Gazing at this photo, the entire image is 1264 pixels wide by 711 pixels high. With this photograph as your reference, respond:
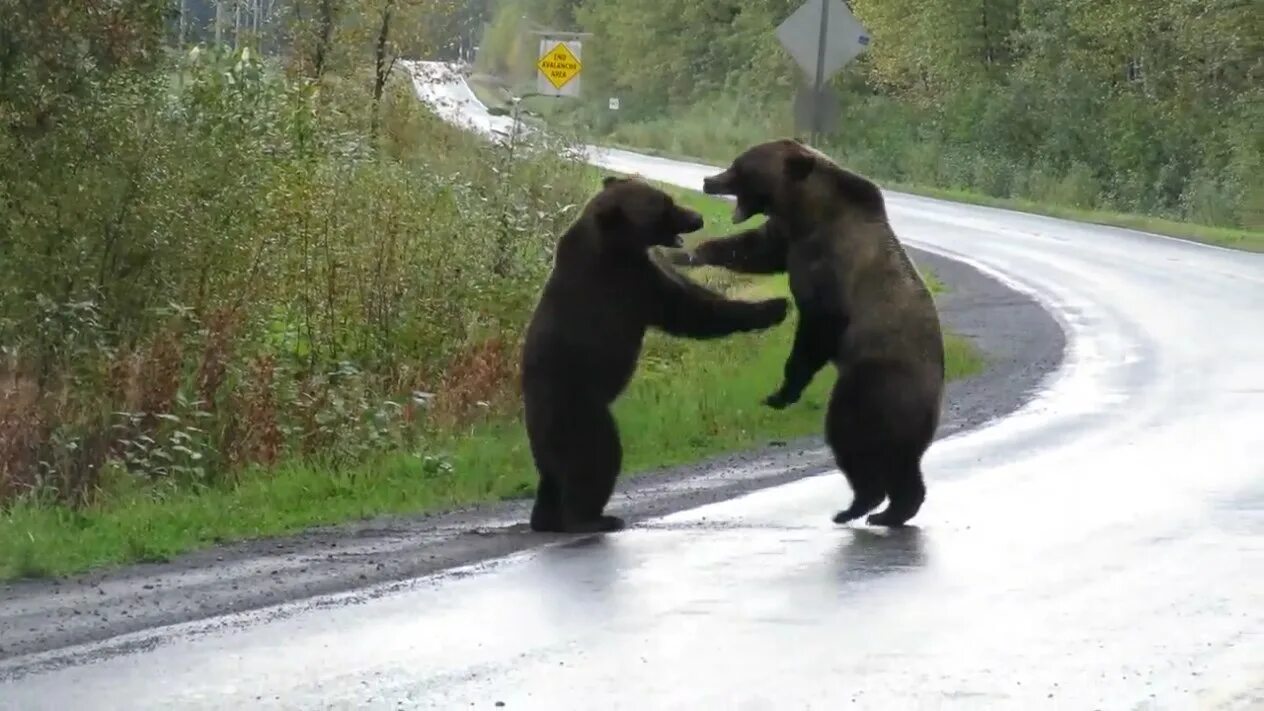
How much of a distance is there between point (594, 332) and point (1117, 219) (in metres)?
34.5

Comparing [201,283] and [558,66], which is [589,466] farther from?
[558,66]

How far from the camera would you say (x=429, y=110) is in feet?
95.3

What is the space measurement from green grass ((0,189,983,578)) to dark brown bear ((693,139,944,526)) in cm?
245

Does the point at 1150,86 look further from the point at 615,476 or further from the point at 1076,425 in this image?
the point at 615,476

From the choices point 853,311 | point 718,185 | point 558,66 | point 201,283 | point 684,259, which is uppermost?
point 558,66

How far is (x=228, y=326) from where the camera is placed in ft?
46.5

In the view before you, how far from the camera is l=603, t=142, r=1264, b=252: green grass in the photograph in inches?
1494

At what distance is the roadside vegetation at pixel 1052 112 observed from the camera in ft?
155

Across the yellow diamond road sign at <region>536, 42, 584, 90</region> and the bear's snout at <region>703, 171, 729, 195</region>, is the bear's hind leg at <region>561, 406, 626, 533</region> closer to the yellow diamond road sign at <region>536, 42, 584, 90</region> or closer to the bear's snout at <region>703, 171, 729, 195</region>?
the bear's snout at <region>703, 171, 729, 195</region>

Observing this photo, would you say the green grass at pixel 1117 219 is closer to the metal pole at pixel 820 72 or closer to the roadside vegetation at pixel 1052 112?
the roadside vegetation at pixel 1052 112

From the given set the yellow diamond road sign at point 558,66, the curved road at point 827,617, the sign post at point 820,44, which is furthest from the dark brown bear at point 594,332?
the yellow diamond road sign at point 558,66

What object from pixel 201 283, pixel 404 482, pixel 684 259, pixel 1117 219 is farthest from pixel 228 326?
pixel 1117 219

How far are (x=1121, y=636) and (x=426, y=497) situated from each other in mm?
A: 5269

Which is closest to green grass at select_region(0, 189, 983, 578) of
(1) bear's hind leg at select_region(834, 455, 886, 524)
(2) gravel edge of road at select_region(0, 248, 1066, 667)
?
(2) gravel edge of road at select_region(0, 248, 1066, 667)
